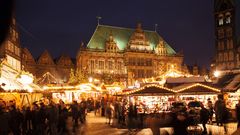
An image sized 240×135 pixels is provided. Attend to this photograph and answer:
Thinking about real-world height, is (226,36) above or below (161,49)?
above

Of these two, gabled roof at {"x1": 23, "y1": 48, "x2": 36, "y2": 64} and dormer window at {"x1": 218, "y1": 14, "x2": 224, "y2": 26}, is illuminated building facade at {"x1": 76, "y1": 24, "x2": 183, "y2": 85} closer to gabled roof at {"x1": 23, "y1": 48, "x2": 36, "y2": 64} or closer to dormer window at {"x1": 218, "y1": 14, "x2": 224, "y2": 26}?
gabled roof at {"x1": 23, "y1": 48, "x2": 36, "y2": 64}

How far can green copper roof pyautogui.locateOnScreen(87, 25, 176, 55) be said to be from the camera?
6350 cm

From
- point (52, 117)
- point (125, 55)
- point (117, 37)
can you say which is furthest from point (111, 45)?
point (52, 117)

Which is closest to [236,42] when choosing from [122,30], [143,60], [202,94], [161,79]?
[143,60]

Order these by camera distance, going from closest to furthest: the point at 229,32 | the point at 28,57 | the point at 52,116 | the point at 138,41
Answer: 1. the point at 52,116
2. the point at 28,57
3. the point at 229,32
4. the point at 138,41

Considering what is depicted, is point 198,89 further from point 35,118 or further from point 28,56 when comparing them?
point 28,56

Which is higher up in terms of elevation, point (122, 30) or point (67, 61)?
point (122, 30)

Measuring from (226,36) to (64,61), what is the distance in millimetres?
31804

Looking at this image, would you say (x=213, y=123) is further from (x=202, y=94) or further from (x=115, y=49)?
(x=115, y=49)

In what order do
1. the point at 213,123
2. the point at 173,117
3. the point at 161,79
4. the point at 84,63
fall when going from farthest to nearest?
the point at 84,63 < the point at 161,79 < the point at 213,123 < the point at 173,117

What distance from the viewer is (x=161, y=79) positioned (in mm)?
35219

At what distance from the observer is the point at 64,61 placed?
64688 millimetres

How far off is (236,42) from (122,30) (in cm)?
2279

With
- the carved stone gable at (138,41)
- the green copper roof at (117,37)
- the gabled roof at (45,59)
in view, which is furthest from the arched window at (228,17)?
the gabled roof at (45,59)
